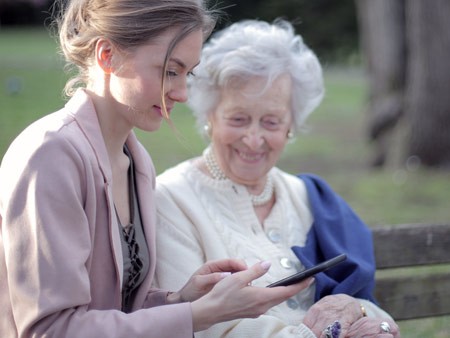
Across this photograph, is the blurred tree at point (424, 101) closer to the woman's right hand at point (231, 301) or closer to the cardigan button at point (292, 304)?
the cardigan button at point (292, 304)

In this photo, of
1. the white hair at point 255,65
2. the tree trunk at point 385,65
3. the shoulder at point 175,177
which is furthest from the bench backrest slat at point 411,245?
the tree trunk at point 385,65

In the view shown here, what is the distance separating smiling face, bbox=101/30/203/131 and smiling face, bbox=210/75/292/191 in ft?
2.45

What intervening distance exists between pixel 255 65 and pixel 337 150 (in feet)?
29.9

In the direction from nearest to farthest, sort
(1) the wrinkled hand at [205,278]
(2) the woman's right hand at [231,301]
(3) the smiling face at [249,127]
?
(2) the woman's right hand at [231,301]
(1) the wrinkled hand at [205,278]
(3) the smiling face at [249,127]

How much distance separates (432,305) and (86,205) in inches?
75.5

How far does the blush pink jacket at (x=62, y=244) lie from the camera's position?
2.24 meters

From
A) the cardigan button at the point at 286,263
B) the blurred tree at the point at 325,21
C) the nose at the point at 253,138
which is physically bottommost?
the blurred tree at the point at 325,21

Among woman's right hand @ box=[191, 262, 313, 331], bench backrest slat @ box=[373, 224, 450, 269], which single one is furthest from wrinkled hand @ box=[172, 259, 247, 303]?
bench backrest slat @ box=[373, 224, 450, 269]

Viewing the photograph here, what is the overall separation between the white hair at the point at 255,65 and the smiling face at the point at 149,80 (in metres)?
0.74

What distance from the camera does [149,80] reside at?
2.47 metres

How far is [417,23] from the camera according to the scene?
9672mm

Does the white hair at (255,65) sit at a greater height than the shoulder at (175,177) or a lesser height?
greater

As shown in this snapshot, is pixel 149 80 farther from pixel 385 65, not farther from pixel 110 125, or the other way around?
pixel 385 65

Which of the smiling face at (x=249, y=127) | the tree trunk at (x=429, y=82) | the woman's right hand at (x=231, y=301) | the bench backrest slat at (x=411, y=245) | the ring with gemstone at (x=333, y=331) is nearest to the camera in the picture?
the woman's right hand at (x=231, y=301)
